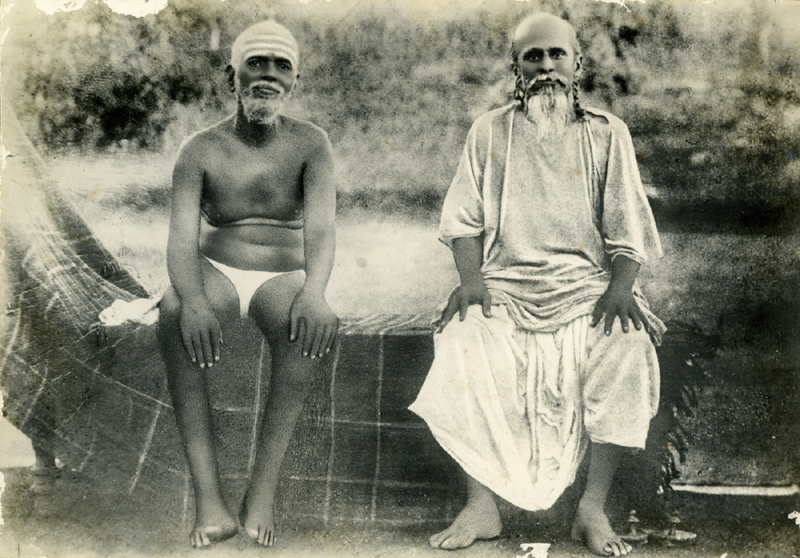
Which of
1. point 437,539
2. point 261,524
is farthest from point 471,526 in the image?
point 261,524

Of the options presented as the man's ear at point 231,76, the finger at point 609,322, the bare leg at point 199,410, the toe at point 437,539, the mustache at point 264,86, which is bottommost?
the toe at point 437,539

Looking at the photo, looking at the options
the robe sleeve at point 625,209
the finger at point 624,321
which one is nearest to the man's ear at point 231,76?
the robe sleeve at point 625,209

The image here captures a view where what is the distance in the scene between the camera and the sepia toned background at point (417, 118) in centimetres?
365

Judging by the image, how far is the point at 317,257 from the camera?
356 cm

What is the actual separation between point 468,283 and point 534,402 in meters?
0.61

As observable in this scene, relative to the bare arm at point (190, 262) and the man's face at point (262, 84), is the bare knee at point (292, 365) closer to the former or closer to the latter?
the bare arm at point (190, 262)

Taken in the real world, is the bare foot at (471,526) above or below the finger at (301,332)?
below

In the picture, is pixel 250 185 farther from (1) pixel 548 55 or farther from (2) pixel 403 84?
(1) pixel 548 55

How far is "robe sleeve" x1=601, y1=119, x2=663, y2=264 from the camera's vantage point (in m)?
3.51

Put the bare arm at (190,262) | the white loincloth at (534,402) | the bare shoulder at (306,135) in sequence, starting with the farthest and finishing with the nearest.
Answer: the bare shoulder at (306,135) < the bare arm at (190,262) < the white loincloth at (534,402)

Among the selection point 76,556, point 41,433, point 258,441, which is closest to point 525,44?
point 258,441

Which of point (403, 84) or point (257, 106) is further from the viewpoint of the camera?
point (403, 84)

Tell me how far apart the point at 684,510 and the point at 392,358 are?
1.51 metres

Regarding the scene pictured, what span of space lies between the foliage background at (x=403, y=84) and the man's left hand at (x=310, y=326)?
1.70 feet
